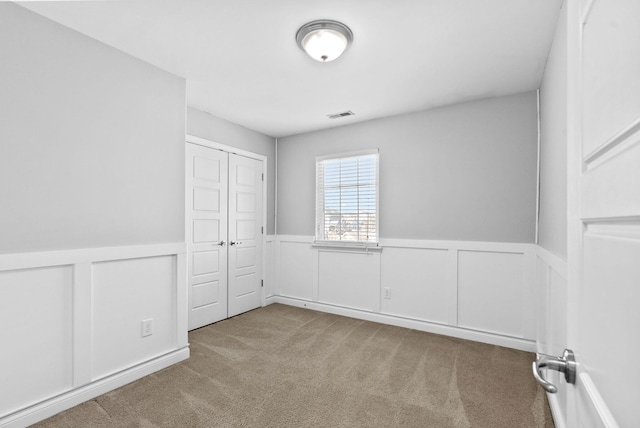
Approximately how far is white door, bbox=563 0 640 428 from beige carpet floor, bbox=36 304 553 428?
154 centimetres

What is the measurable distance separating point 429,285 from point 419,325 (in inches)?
18.9

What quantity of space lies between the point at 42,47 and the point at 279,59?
61.6 inches

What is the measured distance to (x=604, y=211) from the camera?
1.85ft

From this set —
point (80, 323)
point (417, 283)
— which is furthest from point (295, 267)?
point (80, 323)

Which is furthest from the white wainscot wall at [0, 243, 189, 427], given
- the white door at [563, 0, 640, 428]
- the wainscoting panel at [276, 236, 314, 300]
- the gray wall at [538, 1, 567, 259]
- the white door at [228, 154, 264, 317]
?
the gray wall at [538, 1, 567, 259]

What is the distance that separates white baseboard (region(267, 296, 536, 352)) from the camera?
3043mm

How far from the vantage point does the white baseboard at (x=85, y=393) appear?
73.2 inches

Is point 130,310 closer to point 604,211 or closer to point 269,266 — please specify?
point 269,266

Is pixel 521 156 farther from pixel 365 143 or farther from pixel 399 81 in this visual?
pixel 365 143

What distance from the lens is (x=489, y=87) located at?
9.78ft

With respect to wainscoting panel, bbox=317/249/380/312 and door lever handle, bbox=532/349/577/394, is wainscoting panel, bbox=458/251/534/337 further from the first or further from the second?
door lever handle, bbox=532/349/577/394

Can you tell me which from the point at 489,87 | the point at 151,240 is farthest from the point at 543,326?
the point at 151,240

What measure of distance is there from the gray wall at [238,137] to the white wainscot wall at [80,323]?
1584 mm

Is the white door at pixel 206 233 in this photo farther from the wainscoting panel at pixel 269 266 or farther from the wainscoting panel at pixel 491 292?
the wainscoting panel at pixel 491 292
